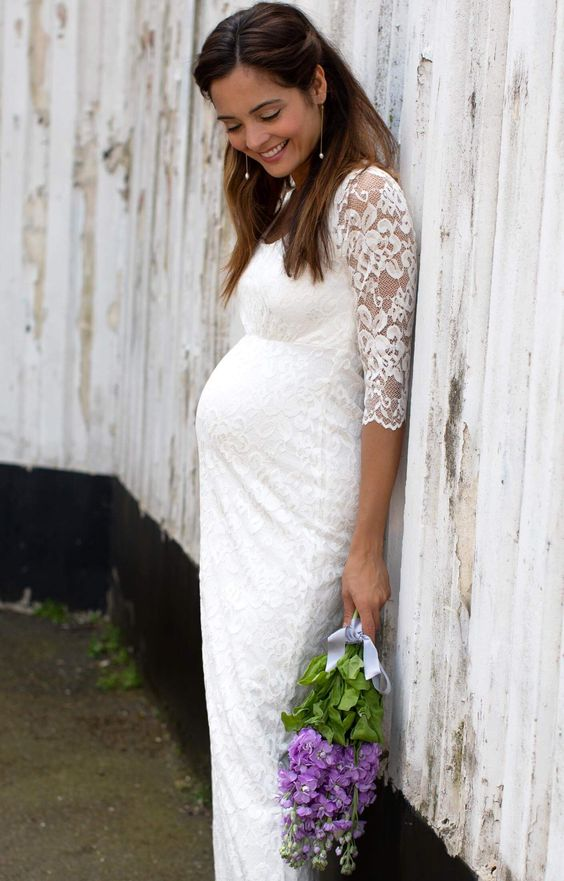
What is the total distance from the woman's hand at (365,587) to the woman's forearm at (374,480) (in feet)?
0.06

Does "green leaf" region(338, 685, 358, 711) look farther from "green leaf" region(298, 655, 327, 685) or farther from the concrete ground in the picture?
the concrete ground

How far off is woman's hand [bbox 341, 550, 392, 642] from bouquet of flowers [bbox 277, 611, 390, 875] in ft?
0.10

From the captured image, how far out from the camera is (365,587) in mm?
2402

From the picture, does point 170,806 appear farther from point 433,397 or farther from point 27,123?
point 27,123

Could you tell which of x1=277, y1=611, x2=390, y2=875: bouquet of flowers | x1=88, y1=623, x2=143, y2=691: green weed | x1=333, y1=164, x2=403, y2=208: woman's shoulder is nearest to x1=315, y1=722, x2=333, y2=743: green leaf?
x1=277, y1=611, x2=390, y2=875: bouquet of flowers

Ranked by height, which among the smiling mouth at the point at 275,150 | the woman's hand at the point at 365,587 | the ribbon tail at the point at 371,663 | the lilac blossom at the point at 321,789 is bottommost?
the lilac blossom at the point at 321,789

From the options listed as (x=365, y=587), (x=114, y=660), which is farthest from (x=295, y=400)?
(x=114, y=660)

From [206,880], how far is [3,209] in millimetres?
3578

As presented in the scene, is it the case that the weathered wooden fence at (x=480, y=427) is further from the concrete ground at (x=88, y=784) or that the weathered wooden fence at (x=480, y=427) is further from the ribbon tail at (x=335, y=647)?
the concrete ground at (x=88, y=784)

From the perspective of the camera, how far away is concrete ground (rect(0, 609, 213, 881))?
3.68 meters

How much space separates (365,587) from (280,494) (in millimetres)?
278

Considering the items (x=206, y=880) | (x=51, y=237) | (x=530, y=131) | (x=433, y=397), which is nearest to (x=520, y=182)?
(x=530, y=131)

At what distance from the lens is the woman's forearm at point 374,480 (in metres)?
2.38

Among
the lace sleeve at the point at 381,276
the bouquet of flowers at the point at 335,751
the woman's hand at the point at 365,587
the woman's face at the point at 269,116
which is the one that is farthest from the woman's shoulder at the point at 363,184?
the bouquet of flowers at the point at 335,751
